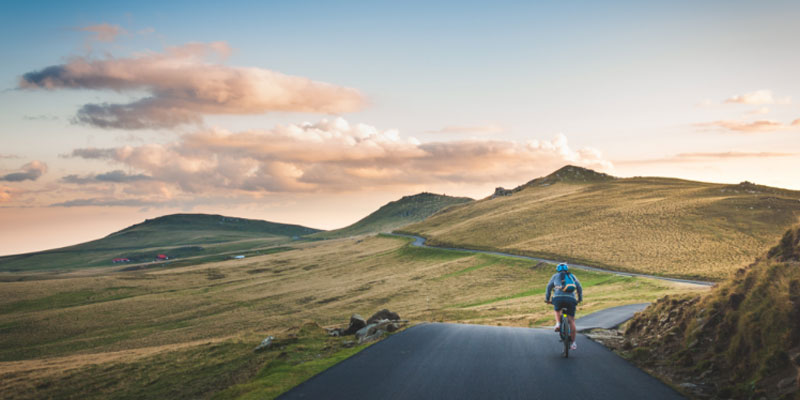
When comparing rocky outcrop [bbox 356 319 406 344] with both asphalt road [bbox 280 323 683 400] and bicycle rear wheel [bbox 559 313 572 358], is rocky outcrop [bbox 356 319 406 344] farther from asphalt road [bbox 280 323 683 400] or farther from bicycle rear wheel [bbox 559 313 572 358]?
bicycle rear wheel [bbox 559 313 572 358]

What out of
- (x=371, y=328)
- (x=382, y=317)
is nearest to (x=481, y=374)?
(x=371, y=328)

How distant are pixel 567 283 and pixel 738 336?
16.6 feet

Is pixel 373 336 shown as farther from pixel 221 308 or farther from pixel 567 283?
pixel 221 308

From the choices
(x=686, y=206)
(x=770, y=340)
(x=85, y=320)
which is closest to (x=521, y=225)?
(x=686, y=206)

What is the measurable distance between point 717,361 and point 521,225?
105613mm

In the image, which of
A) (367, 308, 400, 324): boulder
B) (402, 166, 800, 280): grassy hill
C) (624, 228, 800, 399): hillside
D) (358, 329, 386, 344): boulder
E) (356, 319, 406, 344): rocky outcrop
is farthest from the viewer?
(402, 166, 800, 280): grassy hill

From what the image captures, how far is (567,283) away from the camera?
55.4 feet

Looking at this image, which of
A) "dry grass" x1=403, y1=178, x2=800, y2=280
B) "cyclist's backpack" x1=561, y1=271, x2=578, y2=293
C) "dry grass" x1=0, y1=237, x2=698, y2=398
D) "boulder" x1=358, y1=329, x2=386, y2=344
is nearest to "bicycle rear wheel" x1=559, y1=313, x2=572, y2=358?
"cyclist's backpack" x1=561, y1=271, x2=578, y2=293

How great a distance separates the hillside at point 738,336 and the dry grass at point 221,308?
51.4ft

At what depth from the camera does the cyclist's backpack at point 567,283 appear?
16750 millimetres

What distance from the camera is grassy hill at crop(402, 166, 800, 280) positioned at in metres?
68.4

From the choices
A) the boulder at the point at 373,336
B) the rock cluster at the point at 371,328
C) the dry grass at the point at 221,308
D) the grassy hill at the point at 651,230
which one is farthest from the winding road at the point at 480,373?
the grassy hill at the point at 651,230

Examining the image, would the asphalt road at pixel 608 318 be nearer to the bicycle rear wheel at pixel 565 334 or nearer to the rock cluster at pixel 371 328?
the bicycle rear wheel at pixel 565 334

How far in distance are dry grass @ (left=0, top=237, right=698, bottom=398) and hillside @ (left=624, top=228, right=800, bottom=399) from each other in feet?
51.4
